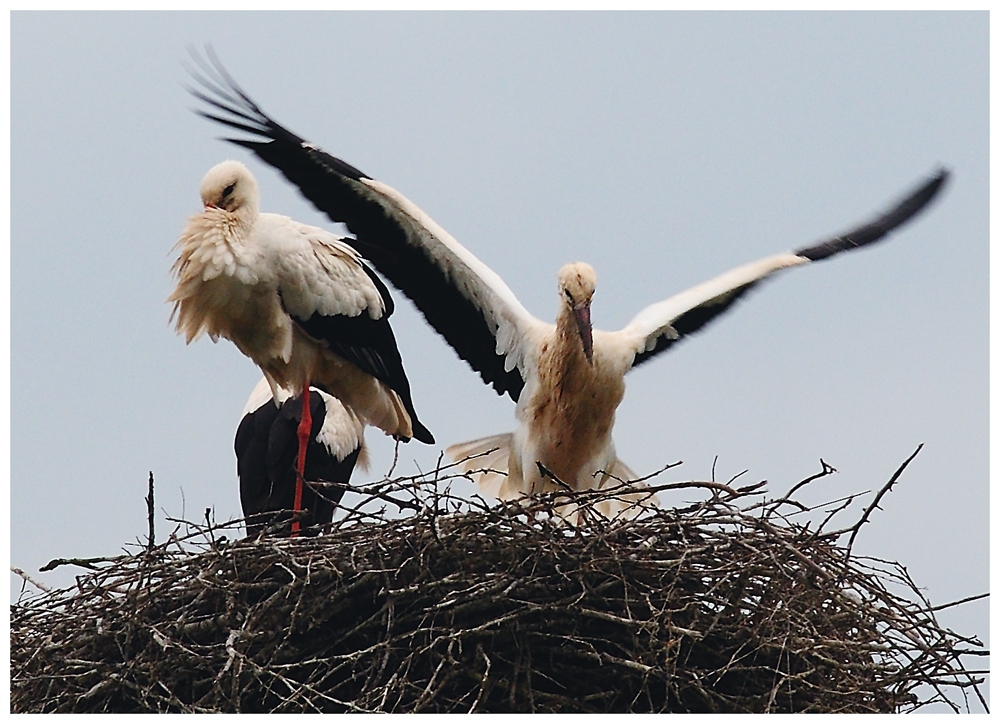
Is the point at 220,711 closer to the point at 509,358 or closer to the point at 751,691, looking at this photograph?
the point at 751,691

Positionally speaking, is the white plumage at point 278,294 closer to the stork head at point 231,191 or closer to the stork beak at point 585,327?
the stork head at point 231,191

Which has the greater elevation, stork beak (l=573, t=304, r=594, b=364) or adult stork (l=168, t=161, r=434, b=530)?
adult stork (l=168, t=161, r=434, b=530)

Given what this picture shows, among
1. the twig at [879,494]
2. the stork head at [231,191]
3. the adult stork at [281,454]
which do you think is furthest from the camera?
the adult stork at [281,454]

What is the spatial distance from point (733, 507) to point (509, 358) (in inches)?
54.8

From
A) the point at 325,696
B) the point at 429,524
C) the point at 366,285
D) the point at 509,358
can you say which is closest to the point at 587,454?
the point at 509,358

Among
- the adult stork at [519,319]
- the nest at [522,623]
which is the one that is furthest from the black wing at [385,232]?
the nest at [522,623]

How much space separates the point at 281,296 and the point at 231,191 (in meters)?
0.38

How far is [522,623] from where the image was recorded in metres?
3.65

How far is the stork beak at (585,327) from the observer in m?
4.63

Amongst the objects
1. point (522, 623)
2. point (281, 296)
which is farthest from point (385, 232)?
point (522, 623)

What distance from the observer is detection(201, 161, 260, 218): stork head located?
4.91 meters

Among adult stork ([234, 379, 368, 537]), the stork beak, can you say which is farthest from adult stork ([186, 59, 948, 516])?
adult stork ([234, 379, 368, 537])

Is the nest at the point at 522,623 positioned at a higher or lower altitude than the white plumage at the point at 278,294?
lower

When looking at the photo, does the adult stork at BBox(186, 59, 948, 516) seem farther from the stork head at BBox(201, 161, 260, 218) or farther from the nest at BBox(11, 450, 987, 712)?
the nest at BBox(11, 450, 987, 712)
